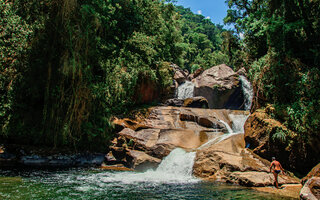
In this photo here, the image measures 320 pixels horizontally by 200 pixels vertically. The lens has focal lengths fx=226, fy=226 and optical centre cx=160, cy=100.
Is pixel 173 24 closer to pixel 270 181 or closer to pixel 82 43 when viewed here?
pixel 82 43

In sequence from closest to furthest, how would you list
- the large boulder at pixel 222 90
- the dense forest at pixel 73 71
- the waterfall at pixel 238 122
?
the dense forest at pixel 73 71, the waterfall at pixel 238 122, the large boulder at pixel 222 90

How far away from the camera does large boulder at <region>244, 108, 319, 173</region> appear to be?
346 inches

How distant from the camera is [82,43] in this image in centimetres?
1120

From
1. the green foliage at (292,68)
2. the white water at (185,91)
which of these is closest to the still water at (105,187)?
the green foliage at (292,68)

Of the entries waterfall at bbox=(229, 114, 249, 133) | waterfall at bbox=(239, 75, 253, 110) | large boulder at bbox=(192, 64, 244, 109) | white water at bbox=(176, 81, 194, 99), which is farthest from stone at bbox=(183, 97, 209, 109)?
waterfall at bbox=(239, 75, 253, 110)

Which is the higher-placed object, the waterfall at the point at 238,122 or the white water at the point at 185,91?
the white water at the point at 185,91

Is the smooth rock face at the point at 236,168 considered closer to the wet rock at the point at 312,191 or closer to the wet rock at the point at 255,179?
the wet rock at the point at 255,179

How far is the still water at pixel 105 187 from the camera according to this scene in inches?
245

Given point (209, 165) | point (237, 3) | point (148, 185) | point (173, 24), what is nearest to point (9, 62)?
point (148, 185)

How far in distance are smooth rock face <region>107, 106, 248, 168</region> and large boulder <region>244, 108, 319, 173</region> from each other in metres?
2.85

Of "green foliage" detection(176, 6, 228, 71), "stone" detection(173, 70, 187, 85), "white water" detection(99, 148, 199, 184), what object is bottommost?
"white water" detection(99, 148, 199, 184)

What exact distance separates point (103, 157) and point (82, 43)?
19.2ft

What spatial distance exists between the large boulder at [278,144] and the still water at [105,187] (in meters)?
3.00

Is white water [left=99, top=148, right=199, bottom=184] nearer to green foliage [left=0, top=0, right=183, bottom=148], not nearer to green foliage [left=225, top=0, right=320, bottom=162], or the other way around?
green foliage [left=0, top=0, right=183, bottom=148]
